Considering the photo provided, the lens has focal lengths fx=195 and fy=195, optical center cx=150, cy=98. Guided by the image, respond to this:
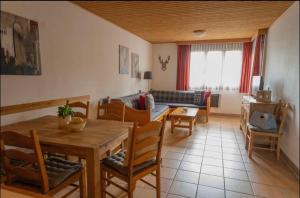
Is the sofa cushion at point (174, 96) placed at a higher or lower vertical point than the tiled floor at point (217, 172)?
higher

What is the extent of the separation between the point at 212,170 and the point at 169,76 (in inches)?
146

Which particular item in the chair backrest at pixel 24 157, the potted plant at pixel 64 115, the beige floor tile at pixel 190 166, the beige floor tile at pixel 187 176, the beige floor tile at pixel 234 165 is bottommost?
the beige floor tile at pixel 187 176

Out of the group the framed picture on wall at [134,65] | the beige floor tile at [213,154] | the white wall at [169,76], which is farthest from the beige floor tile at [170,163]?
the white wall at [169,76]

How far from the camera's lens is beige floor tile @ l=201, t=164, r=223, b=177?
2146mm

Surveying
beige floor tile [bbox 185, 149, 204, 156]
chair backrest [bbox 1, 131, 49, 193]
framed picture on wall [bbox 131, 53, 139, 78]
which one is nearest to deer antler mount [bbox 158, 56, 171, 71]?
framed picture on wall [bbox 131, 53, 139, 78]

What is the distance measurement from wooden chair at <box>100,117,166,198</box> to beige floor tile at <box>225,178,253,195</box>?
84 cm

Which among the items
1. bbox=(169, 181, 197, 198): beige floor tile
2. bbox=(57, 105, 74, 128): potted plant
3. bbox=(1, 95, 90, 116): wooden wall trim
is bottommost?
bbox=(169, 181, 197, 198): beige floor tile

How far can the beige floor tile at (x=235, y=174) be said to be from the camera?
6.77ft

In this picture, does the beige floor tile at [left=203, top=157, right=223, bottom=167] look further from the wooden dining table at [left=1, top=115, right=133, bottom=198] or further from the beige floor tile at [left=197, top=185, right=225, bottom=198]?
the wooden dining table at [left=1, top=115, right=133, bottom=198]

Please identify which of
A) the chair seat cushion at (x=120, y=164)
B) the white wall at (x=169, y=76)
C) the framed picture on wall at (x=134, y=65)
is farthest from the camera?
the white wall at (x=169, y=76)

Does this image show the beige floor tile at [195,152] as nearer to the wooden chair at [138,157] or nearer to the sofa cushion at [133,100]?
the wooden chair at [138,157]

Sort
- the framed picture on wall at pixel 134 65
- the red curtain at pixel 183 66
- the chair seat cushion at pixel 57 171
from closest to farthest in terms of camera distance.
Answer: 1. the chair seat cushion at pixel 57 171
2. the framed picture on wall at pixel 134 65
3. the red curtain at pixel 183 66

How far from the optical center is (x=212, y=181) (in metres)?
1.98

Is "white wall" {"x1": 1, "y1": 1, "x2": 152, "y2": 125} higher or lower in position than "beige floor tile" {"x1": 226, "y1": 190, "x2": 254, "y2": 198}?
higher
